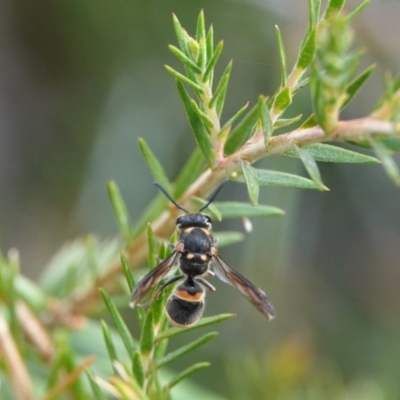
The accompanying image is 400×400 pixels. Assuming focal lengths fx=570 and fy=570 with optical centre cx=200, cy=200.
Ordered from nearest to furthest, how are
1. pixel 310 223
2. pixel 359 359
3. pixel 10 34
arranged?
pixel 359 359
pixel 310 223
pixel 10 34

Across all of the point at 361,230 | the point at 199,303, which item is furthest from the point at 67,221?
the point at 199,303

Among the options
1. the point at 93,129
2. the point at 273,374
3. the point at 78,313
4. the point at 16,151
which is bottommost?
the point at 273,374

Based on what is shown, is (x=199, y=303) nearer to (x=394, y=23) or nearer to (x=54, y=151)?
(x=394, y=23)

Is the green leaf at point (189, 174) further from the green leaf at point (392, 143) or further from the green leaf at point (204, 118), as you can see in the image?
the green leaf at point (392, 143)

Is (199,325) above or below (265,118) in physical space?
below

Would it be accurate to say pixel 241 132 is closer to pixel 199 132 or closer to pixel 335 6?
pixel 199 132

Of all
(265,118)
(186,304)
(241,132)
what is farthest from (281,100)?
(186,304)
